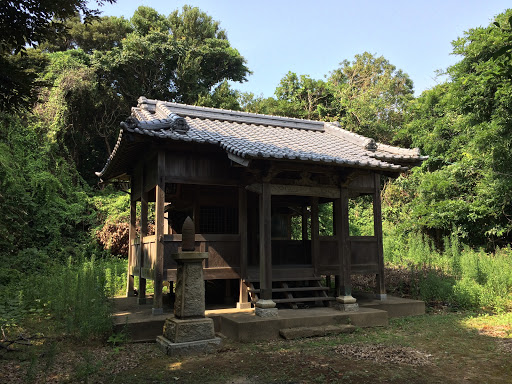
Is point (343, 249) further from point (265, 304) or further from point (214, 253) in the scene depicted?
point (214, 253)

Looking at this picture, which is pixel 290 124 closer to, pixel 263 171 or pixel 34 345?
pixel 263 171

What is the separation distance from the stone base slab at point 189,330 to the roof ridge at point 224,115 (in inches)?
241

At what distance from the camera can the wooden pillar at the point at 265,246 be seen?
26.9 feet

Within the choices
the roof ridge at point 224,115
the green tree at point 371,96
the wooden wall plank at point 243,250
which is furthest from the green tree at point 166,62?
the wooden wall plank at point 243,250

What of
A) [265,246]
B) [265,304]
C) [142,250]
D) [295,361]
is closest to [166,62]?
→ [142,250]

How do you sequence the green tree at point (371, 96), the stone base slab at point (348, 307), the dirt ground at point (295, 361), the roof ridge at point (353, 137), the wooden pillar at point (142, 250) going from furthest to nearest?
the green tree at point (371, 96)
the roof ridge at point (353, 137)
the wooden pillar at point (142, 250)
the stone base slab at point (348, 307)
the dirt ground at point (295, 361)

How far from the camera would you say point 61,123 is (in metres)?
19.4

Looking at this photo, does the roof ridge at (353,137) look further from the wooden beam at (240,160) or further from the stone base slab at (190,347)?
the stone base slab at (190,347)

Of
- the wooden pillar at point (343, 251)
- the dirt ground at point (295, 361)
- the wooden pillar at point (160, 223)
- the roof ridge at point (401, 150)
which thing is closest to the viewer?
the dirt ground at point (295, 361)

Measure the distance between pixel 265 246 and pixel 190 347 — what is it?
2.71 m

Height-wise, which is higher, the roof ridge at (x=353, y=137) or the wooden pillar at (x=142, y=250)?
the roof ridge at (x=353, y=137)

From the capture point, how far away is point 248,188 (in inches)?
346

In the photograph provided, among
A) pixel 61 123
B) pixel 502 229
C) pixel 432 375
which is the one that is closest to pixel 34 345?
pixel 432 375

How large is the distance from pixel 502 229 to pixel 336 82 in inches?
710
